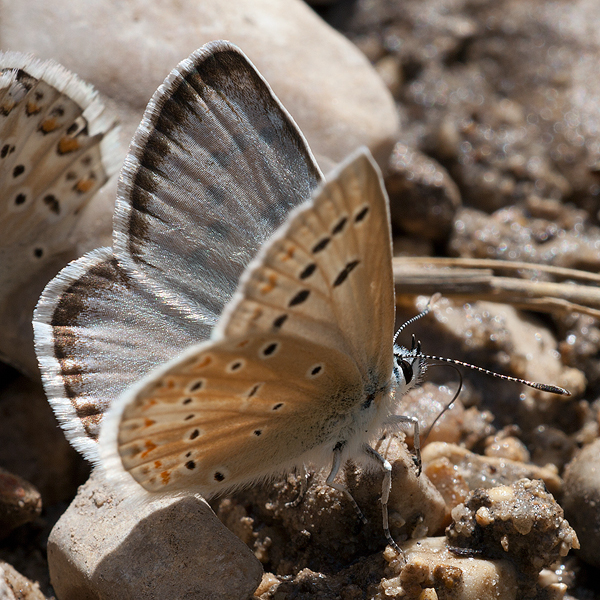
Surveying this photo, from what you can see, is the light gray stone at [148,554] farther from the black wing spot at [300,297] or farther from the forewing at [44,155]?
the forewing at [44,155]

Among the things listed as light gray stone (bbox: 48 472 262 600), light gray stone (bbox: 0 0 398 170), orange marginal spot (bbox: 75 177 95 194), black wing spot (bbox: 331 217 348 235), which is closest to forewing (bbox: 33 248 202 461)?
light gray stone (bbox: 48 472 262 600)

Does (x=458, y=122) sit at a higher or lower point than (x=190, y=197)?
lower

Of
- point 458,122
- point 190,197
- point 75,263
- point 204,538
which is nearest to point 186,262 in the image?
point 190,197

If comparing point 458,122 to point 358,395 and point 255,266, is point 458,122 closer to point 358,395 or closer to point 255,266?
point 358,395

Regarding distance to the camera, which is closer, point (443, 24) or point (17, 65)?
point (17, 65)

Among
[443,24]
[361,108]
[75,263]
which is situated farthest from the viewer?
[443,24]

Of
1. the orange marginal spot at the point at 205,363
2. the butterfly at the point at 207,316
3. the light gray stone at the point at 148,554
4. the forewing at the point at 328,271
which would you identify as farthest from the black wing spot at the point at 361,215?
the light gray stone at the point at 148,554

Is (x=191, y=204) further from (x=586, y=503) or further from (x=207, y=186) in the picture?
(x=586, y=503)

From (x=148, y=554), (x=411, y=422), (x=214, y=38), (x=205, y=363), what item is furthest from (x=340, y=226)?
(x=214, y=38)
